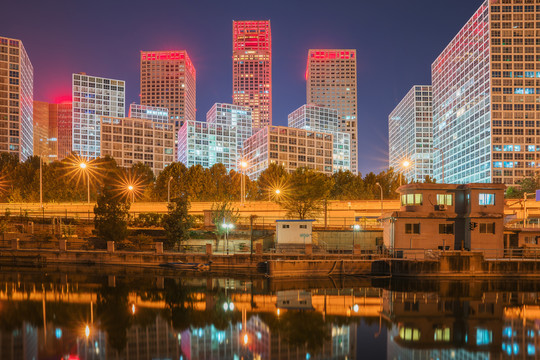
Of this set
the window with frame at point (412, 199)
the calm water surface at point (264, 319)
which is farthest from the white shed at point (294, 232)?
the window with frame at point (412, 199)

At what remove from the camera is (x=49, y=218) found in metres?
67.5

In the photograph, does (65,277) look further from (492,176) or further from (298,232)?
(492,176)

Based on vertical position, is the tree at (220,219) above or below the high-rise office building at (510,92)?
below

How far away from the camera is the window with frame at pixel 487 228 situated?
45969mm

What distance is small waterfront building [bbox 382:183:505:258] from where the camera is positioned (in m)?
45.8

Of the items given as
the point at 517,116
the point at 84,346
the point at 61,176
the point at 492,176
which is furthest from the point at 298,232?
the point at 517,116

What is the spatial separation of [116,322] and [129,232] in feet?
102

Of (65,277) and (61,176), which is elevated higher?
(61,176)

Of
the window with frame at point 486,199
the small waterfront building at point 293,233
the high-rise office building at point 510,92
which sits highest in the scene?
the high-rise office building at point 510,92

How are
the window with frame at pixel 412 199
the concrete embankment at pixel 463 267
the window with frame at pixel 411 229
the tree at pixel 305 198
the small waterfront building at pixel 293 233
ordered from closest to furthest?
the concrete embankment at pixel 463 267 < the window with frame at pixel 411 229 < the window with frame at pixel 412 199 < the small waterfront building at pixel 293 233 < the tree at pixel 305 198

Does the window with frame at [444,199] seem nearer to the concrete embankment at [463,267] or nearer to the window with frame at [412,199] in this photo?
the window with frame at [412,199]

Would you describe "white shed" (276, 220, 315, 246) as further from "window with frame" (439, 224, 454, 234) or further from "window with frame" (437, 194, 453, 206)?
"window with frame" (437, 194, 453, 206)

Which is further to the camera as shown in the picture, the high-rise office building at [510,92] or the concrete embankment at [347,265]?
the high-rise office building at [510,92]

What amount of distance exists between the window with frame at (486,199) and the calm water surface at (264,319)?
895cm
